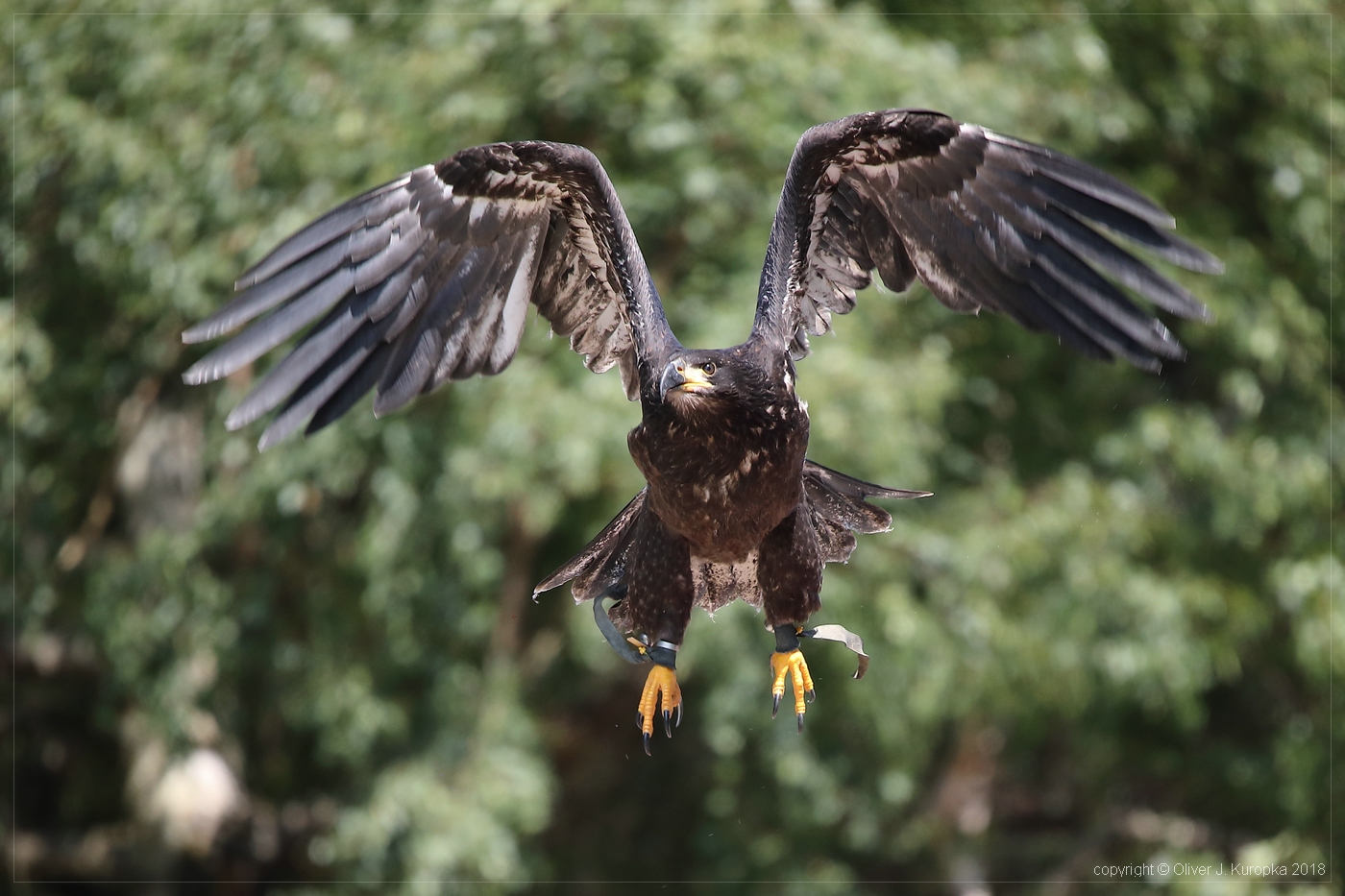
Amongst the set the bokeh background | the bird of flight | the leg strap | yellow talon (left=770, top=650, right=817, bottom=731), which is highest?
the bird of flight

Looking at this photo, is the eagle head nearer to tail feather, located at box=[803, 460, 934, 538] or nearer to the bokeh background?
tail feather, located at box=[803, 460, 934, 538]

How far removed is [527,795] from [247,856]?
283cm

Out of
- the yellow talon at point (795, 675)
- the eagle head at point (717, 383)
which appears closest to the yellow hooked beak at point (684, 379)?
the eagle head at point (717, 383)

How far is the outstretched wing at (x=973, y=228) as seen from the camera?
4.15 m

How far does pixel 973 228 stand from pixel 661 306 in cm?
95

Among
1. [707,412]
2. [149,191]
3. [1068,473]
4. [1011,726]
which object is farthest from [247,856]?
[707,412]

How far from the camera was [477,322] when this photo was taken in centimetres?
463

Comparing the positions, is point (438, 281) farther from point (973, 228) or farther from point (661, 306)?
point (973, 228)

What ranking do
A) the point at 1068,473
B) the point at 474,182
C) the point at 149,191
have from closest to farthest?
the point at 474,182 → the point at 149,191 → the point at 1068,473

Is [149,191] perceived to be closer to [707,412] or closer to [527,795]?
[527,795]

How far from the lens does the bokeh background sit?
26.8 feet

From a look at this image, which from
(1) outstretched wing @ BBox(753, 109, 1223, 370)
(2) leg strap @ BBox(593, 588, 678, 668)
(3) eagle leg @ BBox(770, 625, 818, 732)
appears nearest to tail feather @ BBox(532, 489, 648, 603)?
(2) leg strap @ BBox(593, 588, 678, 668)

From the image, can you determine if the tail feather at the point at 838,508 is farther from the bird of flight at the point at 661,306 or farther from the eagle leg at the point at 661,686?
the eagle leg at the point at 661,686

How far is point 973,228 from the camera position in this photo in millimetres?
4566
